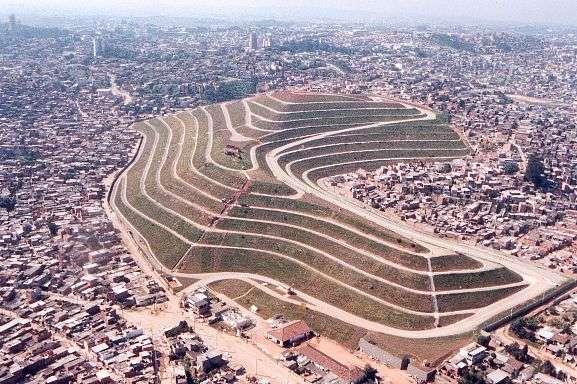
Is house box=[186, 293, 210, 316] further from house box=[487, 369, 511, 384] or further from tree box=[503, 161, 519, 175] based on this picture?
tree box=[503, 161, 519, 175]

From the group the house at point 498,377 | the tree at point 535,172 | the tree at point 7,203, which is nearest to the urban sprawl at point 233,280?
the house at point 498,377

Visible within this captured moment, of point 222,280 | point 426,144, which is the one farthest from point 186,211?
point 426,144

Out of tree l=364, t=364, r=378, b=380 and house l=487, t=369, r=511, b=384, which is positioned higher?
house l=487, t=369, r=511, b=384

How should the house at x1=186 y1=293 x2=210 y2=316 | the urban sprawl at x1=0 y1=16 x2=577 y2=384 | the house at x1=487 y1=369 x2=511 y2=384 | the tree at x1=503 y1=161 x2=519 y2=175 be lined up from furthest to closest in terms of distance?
the tree at x1=503 y1=161 x2=519 y2=175 < the house at x1=186 y1=293 x2=210 y2=316 < the urban sprawl at x1=0 y1=16 x2=577 y2=384 < the house at x1=487 y1=369 x2=511 y2=384

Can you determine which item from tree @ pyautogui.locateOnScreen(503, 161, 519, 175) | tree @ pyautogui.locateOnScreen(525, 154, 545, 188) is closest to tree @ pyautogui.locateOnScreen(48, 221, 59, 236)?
tree @ pyautogui.locateOnScreen(503, 161, 519, 175)

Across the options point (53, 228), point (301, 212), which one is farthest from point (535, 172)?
point (53, 228)

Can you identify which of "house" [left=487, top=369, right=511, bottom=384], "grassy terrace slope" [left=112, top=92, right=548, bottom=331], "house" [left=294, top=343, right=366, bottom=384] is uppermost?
"grassy terrace slope" [left=112, top=92, right=548, bottom=331]

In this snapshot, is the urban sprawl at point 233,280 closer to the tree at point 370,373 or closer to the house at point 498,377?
the house at point 498,377
